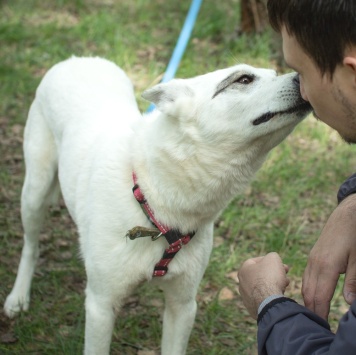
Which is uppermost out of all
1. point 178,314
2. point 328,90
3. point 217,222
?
point 328,90

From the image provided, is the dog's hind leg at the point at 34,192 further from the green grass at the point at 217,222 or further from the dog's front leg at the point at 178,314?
the dog's front leg at the point at 178,314

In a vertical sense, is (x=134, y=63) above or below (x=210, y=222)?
below

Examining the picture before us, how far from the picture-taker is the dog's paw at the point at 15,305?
3787mm

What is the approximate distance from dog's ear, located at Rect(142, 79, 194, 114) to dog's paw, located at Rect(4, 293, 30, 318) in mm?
1663

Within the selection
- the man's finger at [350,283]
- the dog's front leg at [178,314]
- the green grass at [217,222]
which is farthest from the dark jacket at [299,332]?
the green grass at [217,222]

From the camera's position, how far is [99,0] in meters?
8.72

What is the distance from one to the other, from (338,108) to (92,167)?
1559 mm

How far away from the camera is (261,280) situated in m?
2.07

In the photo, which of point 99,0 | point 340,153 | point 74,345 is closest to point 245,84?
point 74,345

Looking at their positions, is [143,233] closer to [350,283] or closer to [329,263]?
[329,263]

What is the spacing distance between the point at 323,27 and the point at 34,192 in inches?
95.5

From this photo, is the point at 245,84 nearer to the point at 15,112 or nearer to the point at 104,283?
the point at 104,283

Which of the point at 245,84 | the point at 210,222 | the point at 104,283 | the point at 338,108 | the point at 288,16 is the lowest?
the point at 104,283

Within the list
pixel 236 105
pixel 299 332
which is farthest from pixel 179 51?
pixel 299 332
